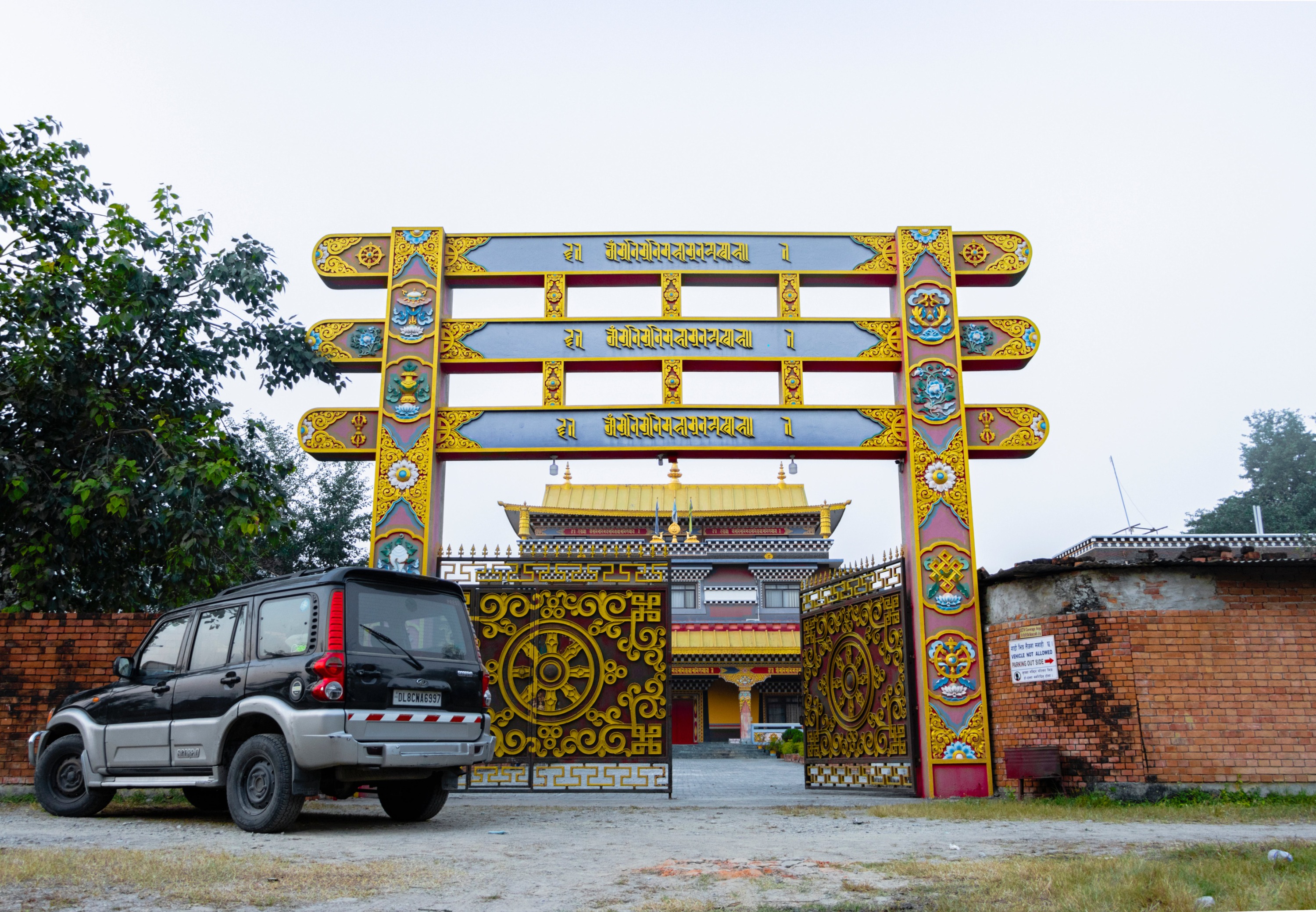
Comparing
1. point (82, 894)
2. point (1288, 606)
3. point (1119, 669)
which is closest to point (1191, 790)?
point (1119, 669)

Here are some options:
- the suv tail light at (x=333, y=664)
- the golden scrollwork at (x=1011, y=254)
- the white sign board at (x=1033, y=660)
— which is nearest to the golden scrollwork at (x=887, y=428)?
the golden scrollwork at (x=1011, y=254)

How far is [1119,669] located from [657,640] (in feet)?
15.1

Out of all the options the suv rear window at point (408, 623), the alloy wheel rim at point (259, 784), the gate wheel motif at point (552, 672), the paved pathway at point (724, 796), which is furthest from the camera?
the gate wheel motif at point (552, 672)

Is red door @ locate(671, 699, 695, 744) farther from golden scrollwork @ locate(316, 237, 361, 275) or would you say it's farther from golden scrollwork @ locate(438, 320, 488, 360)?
golden scrollwork @ locate(316, 237, 361, 275)

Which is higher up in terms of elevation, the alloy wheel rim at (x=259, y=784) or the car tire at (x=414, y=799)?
the alloy wheel rim at (x=259, y=784)

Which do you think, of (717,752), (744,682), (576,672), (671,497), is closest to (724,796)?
(576,672)

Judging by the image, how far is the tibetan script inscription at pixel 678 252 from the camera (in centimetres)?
1155

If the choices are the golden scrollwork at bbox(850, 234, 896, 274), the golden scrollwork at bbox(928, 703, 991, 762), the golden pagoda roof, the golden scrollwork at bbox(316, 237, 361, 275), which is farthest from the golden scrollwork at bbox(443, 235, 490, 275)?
the golden pagoda roof

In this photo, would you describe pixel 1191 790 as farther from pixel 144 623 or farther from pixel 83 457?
pixel 83 457

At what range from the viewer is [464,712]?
7207 mm

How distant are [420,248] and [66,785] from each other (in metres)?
6.57

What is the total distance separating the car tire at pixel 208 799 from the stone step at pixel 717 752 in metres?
21.0

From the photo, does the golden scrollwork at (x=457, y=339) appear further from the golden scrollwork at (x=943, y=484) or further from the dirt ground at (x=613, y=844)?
the golden scrollwork at (x=943, y=484)

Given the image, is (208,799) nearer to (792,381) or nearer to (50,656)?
(50,656)
